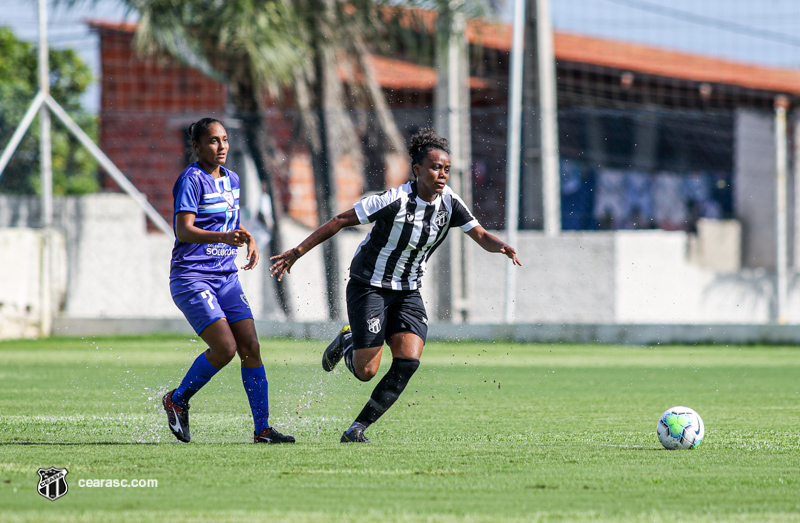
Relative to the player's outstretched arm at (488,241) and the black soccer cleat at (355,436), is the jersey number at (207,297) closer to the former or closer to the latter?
the black soccer cleat at (355,436)

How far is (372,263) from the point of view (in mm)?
7090

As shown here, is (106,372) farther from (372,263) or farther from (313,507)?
(313,507)

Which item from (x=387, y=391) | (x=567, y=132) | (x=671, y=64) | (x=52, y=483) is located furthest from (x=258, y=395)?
(x=671, y=64)

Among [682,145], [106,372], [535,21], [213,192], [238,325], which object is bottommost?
[106,372]

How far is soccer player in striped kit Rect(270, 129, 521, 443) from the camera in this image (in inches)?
268

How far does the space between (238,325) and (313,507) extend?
2498 millimetres

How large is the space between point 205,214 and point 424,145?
55.4 inches

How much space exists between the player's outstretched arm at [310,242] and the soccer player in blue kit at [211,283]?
149 millimetres

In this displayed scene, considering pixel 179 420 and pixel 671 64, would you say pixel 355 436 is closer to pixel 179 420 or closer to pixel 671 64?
pixel 179 420

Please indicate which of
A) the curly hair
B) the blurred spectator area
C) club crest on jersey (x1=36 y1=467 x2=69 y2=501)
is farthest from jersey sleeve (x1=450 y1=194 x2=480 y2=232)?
the blurred spectator area

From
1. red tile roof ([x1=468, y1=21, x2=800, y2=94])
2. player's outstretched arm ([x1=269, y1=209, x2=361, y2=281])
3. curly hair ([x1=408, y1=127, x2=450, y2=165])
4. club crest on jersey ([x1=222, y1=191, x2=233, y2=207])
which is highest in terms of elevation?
red tile roof ([x1=468, y1=21, x2=800, y2=94])

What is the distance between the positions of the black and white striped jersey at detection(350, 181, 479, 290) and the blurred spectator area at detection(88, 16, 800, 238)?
31.3 feet

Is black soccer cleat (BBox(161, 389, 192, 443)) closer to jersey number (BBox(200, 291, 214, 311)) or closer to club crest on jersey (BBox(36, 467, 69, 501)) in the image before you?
jersey number (BBox(200, 291, 214, 311))

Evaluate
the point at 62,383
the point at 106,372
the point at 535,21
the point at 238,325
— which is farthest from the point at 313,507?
the point at 535,21
